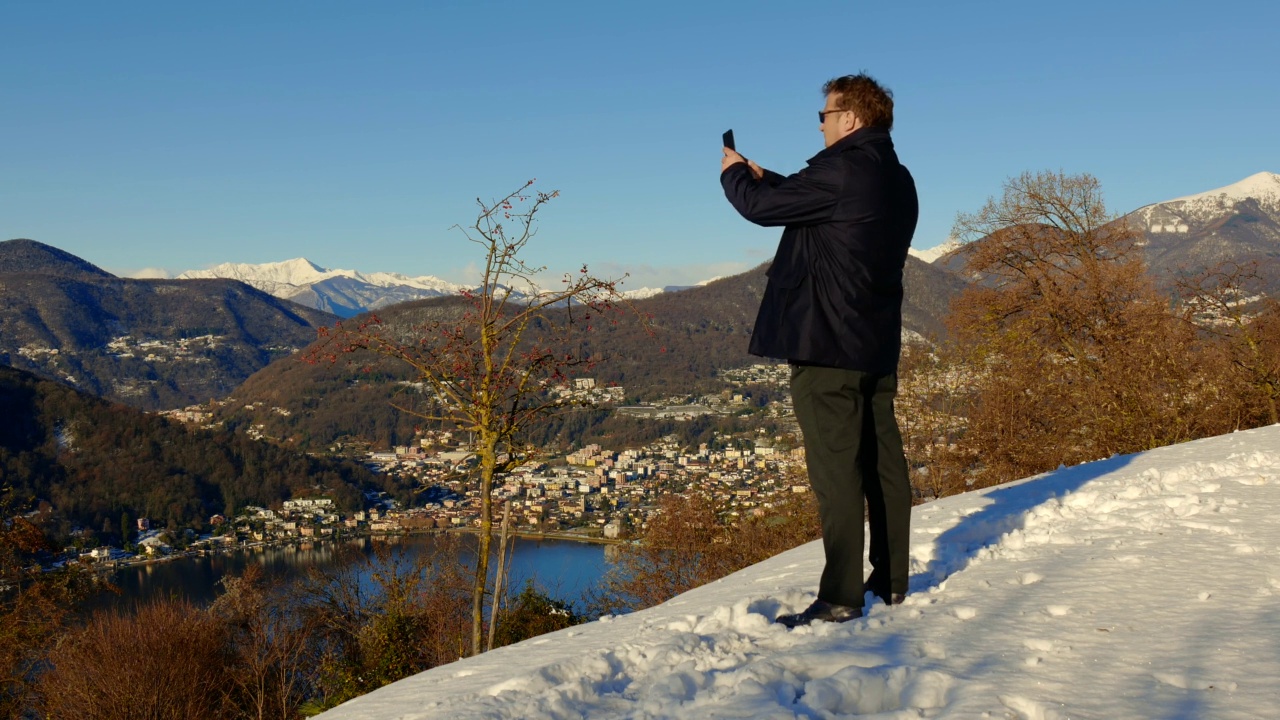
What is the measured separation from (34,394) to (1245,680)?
7172 cm

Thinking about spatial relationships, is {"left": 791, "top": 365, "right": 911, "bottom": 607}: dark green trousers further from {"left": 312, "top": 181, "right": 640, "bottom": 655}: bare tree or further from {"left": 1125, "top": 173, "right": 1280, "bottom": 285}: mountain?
{"left": 1125, "top": 173, "right": 1280, "bottom": 285}: mountain

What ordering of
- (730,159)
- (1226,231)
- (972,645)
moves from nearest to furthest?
(972,645) < (730,159) < (1226,231)

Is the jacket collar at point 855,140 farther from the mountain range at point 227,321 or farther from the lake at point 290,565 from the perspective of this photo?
the mountain range at point 227,321

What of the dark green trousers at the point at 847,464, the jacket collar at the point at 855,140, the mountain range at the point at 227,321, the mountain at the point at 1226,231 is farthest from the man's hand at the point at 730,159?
the mountain at the point at 1226,231

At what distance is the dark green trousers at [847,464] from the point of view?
10.5 ft

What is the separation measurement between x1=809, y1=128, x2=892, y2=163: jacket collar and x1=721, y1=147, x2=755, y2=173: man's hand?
10.5 inches

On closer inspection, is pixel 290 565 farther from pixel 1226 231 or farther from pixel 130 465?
pixel 1226 231

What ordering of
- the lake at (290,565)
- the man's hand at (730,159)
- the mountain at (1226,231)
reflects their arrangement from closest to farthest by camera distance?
the man's hand at (730,159) → the lake at (290,565) → the mountain at (1226,231)

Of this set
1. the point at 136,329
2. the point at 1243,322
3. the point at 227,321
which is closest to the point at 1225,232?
the point at 1243,322

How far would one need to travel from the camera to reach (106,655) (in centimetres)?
1583

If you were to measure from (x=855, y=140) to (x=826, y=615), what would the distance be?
5.60 ft

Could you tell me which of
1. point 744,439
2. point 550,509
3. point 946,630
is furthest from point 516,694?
point 744,439

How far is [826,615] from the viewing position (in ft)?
10.4

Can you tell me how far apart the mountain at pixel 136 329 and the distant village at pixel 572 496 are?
63177 millimetres
